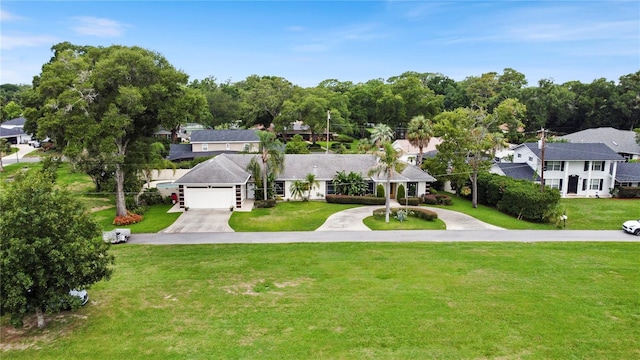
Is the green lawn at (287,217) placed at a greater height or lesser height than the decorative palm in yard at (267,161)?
lesser

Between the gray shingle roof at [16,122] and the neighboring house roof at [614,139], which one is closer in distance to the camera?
the neighboring house roof at [614,139]

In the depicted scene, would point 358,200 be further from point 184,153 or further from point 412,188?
point 184,153

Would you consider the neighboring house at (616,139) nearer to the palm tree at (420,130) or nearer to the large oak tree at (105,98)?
the palm tree at (420,130)

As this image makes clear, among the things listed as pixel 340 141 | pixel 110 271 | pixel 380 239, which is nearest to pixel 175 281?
pixel 110 271

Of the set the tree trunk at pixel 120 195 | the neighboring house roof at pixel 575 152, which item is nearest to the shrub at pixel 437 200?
the neighboring house roof at pixel 575 152

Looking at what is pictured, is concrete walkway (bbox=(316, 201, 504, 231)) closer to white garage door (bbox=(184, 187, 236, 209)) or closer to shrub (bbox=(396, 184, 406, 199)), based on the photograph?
shrub (bbox=(396, 184, 406, 199))

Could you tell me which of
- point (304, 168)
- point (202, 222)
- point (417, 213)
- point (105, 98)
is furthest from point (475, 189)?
point (105, 98)

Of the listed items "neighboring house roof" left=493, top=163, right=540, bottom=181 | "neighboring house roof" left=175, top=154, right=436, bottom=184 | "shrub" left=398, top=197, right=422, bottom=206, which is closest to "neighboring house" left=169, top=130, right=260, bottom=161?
"neighboring house roof" left=175, top=154, right=436, bottom=184
